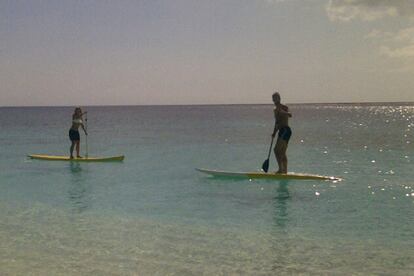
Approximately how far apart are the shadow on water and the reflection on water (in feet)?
15.1

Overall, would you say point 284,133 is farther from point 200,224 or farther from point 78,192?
point 78,192

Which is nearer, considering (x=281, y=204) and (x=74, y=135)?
(x=281, y=204)

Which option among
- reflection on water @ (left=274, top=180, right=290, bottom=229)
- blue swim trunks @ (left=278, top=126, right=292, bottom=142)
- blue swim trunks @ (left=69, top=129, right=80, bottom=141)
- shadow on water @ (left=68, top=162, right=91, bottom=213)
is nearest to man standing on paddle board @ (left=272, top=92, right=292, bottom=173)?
blue swim trunks @ (left=278, top=126, right=292, bottom=142)

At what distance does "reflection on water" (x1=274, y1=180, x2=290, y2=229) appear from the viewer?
10.2 meters

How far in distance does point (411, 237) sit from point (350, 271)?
100 inches

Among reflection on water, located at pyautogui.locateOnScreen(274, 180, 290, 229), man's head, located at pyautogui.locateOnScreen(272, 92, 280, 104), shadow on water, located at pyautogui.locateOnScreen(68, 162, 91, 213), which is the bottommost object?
shadow on water, located at pyautogui.locateOnScreen(68, 162, 91, 213)

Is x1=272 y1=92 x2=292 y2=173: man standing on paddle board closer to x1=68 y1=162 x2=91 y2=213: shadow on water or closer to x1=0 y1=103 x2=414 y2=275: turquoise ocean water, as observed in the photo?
x1=0 y1=103 x2=414 y2=275: turquoise ocean water

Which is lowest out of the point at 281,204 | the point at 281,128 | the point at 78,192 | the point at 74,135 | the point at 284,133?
the point at 78,192

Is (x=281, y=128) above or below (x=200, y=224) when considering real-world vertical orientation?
above

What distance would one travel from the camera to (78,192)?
14.0 m

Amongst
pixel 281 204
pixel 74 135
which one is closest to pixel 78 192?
pixel 281 204

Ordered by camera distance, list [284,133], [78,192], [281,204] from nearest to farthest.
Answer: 1. [281,204]
2. [78,192]
3. [284,133]

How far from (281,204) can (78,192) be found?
6006 millimetres

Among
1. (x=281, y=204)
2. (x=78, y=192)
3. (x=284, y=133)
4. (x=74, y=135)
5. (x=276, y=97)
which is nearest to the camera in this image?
(x=281, y=204)
